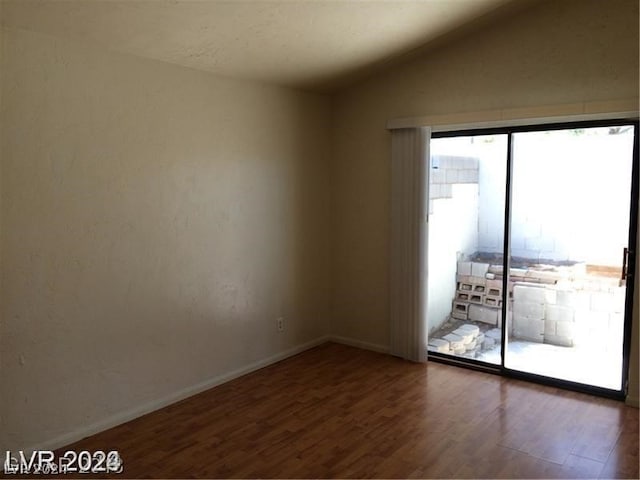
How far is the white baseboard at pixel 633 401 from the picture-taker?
3.69 m

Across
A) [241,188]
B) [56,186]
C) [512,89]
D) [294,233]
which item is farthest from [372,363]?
[56,186]

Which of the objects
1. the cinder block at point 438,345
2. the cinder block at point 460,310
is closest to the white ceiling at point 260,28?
the cinder block at point 460,310

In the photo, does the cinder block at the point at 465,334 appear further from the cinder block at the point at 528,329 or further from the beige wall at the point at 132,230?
the beige wall at the point at 132,230

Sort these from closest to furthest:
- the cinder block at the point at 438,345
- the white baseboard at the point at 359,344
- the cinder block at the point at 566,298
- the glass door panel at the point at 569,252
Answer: the glass door panel at the point at 569,252
the cinder block at the point at 566,298
the cinder block at the point at 438,345
the white baseboard at the point at 359,344

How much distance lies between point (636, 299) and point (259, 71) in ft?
10.7

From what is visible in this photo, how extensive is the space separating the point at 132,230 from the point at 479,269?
2856 millimetres

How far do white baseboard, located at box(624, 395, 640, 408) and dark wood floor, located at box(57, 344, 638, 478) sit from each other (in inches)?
1.8

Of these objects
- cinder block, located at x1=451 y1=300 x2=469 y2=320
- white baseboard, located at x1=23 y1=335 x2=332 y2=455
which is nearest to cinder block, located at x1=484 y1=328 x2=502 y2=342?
cinder block, located at x1=451 y1=300 x2=469 y2=320

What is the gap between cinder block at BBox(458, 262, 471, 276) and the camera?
4.57 meters

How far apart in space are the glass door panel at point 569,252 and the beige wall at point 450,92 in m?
0.39

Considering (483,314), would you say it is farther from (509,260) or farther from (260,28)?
(260,28)

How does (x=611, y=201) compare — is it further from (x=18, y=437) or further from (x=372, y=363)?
(x=18, y=437)

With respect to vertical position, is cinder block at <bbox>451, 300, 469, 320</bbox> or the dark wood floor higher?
cinder block at <bbox>451, 300, 469, 320</bbox>

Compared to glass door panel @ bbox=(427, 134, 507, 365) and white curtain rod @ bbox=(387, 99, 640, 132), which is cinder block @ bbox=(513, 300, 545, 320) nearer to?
glass door panel @ bbox=(427, 134, 507, 365)
